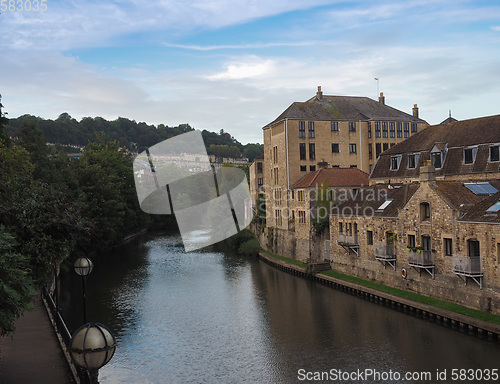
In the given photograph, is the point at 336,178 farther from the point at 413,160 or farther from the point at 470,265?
the point at 470,265

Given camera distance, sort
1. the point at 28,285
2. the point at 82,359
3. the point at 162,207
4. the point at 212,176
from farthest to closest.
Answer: the point at 212,176 → the point at 162,207 → the point at 28,285 → the point at 82,359

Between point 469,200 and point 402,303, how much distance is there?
7.20 meters

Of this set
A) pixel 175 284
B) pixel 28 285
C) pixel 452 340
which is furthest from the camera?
pixel 175 284

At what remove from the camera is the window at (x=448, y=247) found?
94.2ft

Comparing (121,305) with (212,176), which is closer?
(121,305)

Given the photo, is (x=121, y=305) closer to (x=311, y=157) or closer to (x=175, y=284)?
(x=175, y=284)

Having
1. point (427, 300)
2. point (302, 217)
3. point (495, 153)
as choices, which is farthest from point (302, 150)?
point (427, 300)

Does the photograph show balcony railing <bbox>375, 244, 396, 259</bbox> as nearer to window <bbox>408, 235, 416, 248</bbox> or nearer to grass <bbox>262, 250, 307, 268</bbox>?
window <bbox>408, 235, 416, 248</bbox>

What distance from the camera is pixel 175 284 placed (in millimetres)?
41656

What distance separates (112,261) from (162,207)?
131 feet

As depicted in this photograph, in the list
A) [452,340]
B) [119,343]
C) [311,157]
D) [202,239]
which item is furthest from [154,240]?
[452,340]

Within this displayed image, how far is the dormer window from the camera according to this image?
3609cm

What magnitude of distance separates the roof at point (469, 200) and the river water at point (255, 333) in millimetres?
6004

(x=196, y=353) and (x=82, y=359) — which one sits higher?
(x=82, y=359)
